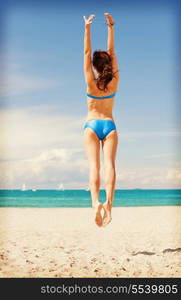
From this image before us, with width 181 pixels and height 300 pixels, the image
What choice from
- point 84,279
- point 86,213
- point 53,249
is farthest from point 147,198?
point 84,279

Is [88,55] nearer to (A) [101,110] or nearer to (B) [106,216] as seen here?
(A) [101,110]

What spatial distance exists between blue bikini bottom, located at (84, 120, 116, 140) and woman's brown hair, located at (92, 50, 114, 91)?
1.27ft

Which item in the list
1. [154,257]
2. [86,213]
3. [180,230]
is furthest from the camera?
[86,213]

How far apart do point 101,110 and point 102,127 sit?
0.71 ft

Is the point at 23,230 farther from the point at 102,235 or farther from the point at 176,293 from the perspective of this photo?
the point at 176,293

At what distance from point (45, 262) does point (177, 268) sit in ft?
6.34

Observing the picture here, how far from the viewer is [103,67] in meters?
5.56

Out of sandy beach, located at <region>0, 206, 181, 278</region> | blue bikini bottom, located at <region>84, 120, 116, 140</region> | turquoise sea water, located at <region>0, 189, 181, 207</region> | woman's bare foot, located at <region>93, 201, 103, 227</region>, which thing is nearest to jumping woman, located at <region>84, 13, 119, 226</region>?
blue bikini bottom, located at <region>84, 120, 116, 140</region>

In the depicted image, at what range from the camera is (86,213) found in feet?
50.1

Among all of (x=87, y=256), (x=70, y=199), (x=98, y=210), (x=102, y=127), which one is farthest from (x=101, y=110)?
(x=70, y=199)

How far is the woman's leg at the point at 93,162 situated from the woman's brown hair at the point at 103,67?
55 cm

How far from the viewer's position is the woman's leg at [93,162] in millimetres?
5307

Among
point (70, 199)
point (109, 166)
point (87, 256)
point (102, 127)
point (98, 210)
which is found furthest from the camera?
point (70, 199)

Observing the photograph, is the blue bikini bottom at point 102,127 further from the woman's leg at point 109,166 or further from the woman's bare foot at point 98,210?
the woman's bare foot at point 98,210
